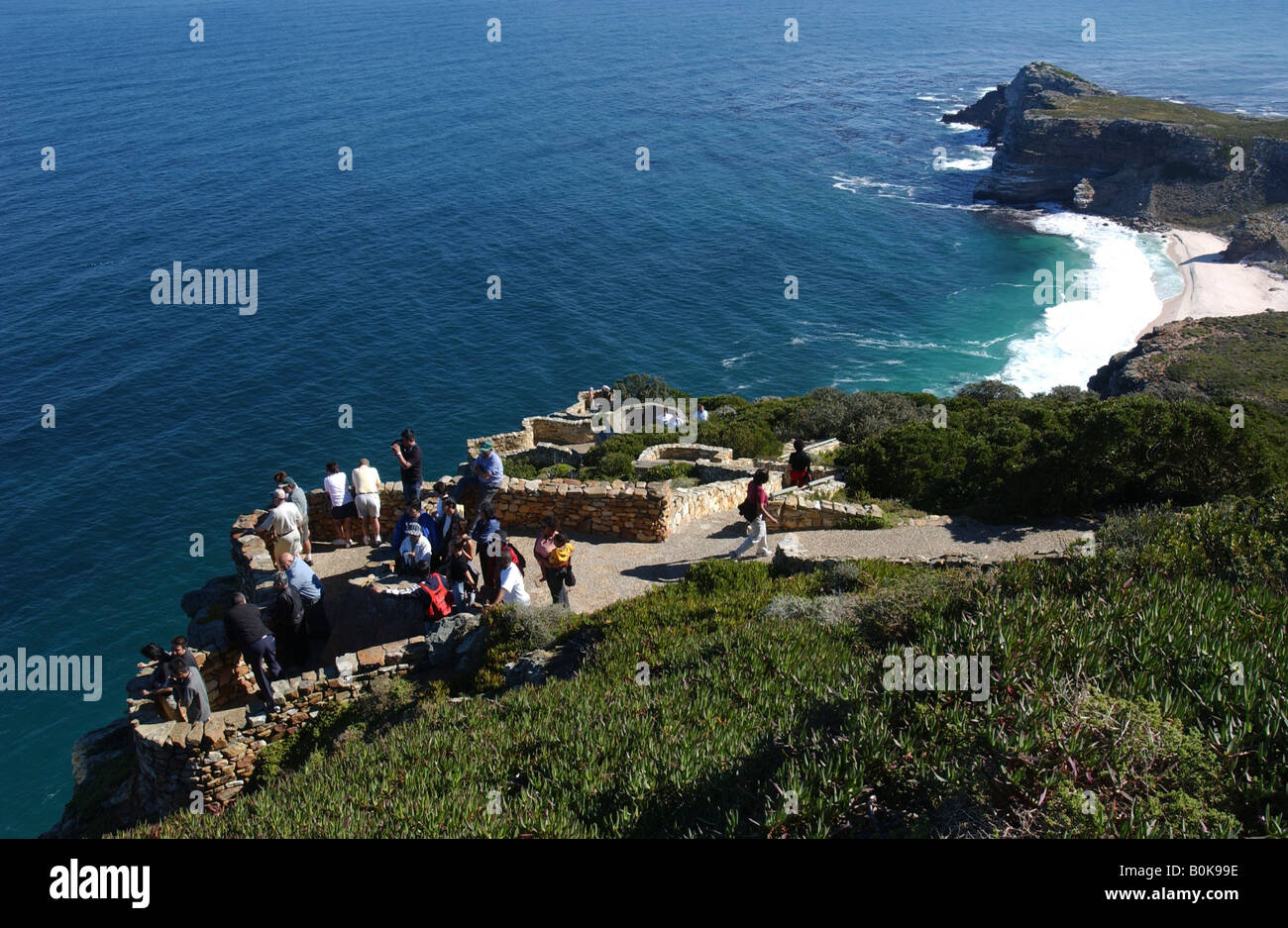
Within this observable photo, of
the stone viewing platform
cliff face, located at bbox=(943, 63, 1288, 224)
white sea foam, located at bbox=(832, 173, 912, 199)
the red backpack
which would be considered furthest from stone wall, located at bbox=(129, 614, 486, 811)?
cliff face, located at bbox=(943, 63, 1288, 224)

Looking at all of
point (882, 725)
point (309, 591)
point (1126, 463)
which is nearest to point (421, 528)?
point (309, 591)

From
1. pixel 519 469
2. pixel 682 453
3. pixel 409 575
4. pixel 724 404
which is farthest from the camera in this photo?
pixel 724 404

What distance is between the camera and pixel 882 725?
8.33 m

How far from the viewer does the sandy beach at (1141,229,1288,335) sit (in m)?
65.6

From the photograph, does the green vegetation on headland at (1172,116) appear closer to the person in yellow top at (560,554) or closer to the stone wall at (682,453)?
the stone wall at (682,453)

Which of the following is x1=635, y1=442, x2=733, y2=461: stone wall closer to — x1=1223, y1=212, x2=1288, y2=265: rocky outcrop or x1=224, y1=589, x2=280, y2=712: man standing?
x1=224, y1=589, x2=280, y2=712: man standing

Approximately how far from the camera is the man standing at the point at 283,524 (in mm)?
16547

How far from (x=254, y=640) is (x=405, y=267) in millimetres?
56299

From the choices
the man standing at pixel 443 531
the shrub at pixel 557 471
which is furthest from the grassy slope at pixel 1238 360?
the man standing at pixel 443 531

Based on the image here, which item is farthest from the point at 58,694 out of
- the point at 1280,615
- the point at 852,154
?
the point at 852,154

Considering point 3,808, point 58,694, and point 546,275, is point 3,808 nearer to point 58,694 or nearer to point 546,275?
point 58,694

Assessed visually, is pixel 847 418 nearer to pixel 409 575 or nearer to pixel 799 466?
pixel 799 466

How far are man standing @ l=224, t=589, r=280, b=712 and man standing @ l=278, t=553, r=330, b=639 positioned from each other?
39.9 inches
